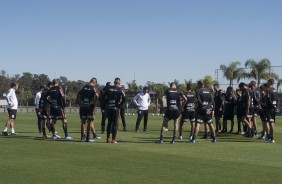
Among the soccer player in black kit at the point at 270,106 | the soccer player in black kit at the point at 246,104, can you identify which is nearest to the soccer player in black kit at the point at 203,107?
the soccer player in black kit at the point at 270,106

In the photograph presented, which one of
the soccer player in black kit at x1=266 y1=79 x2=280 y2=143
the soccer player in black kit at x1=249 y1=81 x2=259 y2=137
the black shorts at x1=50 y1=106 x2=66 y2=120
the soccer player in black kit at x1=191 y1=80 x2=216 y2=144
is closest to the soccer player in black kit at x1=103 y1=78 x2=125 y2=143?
the black shorts at x1=50 y1=106 x2=66 y2=120

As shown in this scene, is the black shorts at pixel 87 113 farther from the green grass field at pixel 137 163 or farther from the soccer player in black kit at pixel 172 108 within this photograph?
the soccer player in black kit at pixel 172 108

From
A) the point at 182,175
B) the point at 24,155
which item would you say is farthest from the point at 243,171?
the point at 24,155

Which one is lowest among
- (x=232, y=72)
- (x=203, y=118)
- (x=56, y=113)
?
(x=203, y=118)

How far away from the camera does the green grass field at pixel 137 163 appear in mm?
8578

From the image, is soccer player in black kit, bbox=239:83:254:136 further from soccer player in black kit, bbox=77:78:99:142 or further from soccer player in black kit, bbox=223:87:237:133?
soccer player in black kit, bbox=77:78:99:142

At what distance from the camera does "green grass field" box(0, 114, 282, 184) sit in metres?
8.58

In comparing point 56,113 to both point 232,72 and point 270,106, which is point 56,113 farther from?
Result: point 232,72

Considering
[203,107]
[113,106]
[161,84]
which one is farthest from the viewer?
[161,84]

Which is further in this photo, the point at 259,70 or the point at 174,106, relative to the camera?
the point at 259,70

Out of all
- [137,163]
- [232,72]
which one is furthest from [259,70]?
[137,163]

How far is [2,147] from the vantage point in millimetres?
13609

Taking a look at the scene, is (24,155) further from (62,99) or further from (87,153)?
(62,99)

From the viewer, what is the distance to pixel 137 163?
10.4 meters
